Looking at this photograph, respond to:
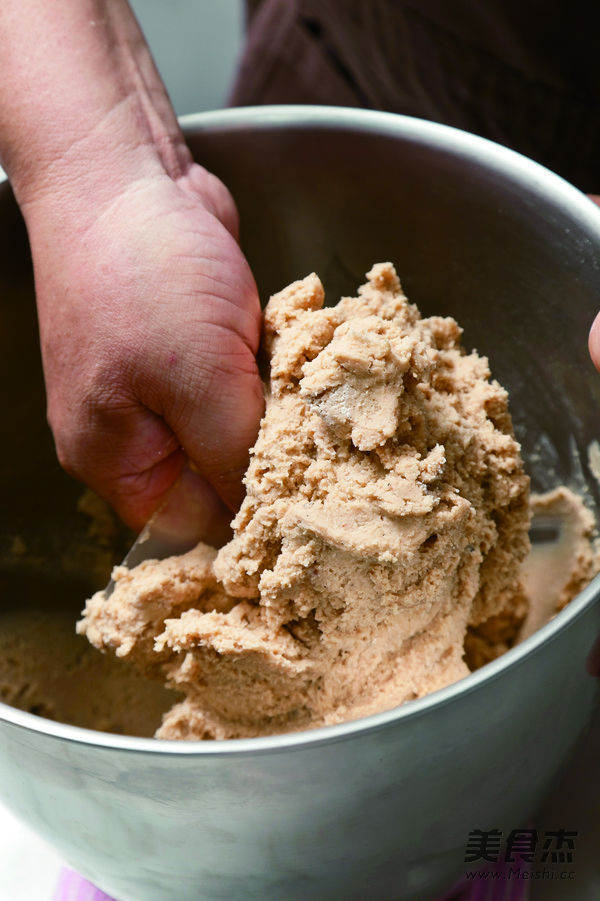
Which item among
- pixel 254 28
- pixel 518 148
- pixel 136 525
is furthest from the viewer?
pixel 254 28

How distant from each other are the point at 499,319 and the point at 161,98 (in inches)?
16.9

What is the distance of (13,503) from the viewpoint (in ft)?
2.96

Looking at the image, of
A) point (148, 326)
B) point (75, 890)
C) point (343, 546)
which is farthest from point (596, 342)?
point (75, 890)

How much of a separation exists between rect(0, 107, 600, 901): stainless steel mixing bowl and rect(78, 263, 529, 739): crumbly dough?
119mm

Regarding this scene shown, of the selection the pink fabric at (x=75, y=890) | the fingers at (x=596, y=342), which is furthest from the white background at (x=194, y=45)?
the pink fabric at (x=75, y=890)

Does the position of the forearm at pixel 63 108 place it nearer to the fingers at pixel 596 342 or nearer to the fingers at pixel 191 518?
the fingers at pixel 191 518

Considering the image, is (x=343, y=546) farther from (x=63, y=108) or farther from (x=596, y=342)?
(x=63, y=108)

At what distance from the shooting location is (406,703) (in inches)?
17.7

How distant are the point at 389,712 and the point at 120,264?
0.45 metres

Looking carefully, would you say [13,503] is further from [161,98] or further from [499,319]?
[499,319]

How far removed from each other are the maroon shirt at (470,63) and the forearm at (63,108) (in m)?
0.61

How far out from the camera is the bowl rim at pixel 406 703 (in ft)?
1.45

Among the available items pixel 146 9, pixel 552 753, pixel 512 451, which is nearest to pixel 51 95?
pixel 512 451

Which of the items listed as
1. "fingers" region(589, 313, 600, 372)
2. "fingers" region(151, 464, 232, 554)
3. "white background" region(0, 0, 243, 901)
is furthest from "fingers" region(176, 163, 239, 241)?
"white background" region(0, 0, 243, 901)
